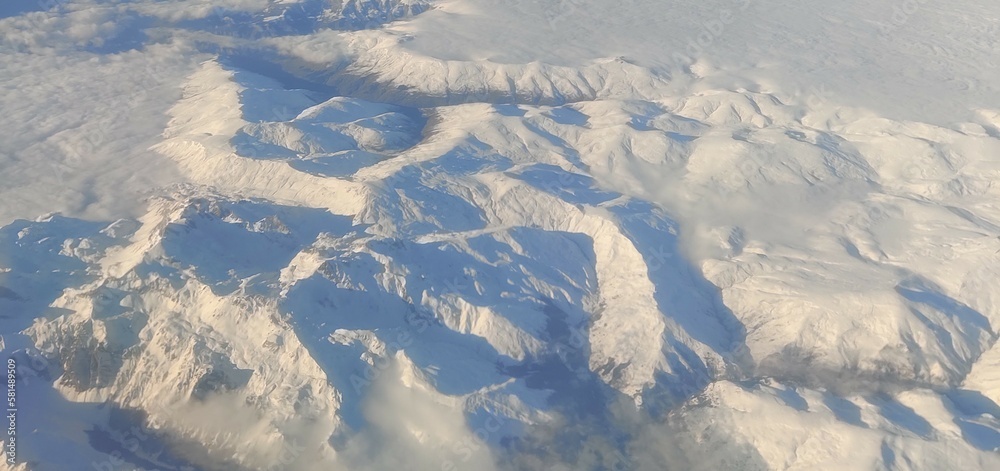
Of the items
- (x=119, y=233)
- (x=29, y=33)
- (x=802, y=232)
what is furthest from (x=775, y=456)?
(x=29, y=33)

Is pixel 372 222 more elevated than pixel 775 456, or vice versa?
pixel 372 222

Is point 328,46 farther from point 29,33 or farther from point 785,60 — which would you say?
point 785,60

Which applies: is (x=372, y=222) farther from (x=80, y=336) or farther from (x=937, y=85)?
(x=937, y=85)

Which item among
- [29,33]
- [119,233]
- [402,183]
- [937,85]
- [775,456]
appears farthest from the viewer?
[29,33]

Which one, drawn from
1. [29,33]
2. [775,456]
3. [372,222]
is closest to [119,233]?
[372,222]

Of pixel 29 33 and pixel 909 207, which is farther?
pixel 29 33

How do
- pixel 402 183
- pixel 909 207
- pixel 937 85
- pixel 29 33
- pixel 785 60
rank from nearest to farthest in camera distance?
pixel 402 183 < pixel 909 207 < pixel 937 85 < pixel 785 60 < pixel 29 33
